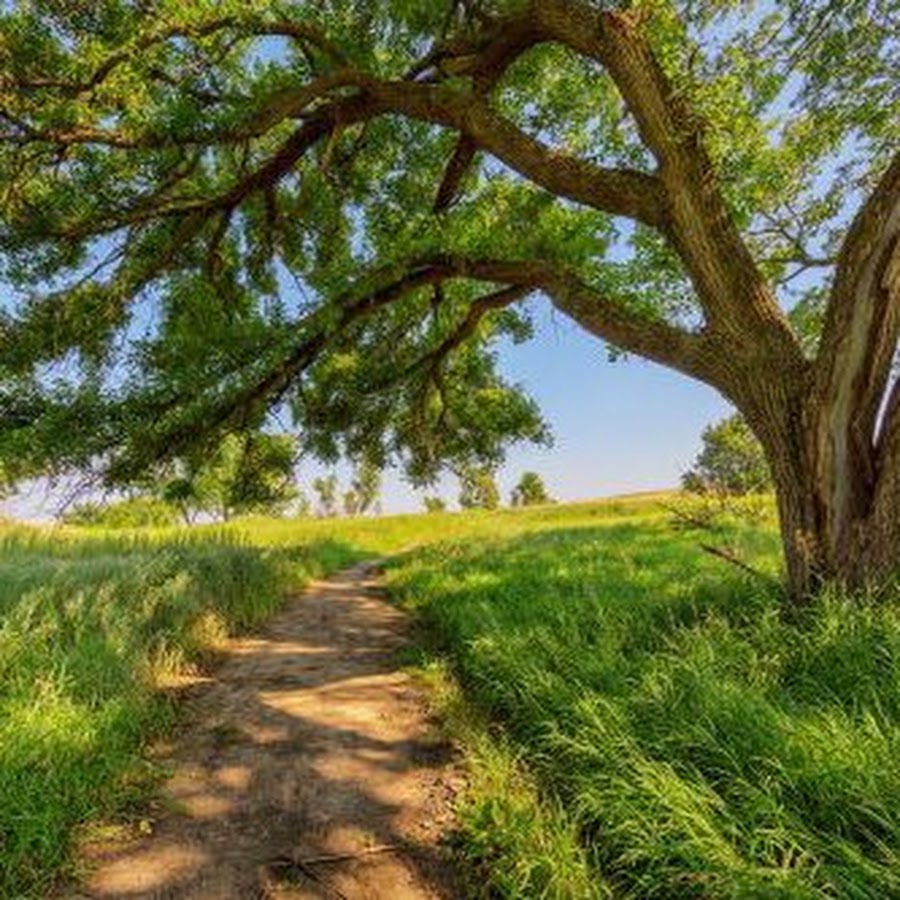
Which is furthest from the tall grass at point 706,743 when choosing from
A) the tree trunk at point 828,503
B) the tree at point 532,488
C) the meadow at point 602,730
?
the tree at point 532,488

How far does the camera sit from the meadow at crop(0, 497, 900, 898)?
356 centimetres

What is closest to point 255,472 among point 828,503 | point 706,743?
point 828,503

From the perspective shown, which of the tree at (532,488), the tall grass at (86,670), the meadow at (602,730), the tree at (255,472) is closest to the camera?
the meadow at (602,730)

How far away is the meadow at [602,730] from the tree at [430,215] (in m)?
1.44

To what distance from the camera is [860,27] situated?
25.3ft

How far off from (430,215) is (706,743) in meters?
7.30

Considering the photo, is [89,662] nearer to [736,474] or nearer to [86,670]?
[86,670]

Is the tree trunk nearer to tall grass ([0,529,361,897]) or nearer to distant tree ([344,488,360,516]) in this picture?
tall grass ([0,529,361,897])

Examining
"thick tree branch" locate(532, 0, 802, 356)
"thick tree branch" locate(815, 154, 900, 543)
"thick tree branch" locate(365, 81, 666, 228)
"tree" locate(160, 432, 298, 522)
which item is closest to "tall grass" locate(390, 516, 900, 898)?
"thick tree branch" locate(815, 154, 900, 543)

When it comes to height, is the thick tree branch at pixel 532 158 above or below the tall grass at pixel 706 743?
above

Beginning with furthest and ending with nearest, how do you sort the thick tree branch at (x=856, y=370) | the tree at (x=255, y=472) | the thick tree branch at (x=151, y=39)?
the tree at (x=255, y=472) → the thick tree branch at (x=151, y=39) → the thick tree branch at (x=856, y=370)

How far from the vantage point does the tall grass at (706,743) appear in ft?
11.2

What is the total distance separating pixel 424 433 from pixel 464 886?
11.3 m

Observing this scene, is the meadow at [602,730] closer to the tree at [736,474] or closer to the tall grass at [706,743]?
the tall grass at [706,743]
